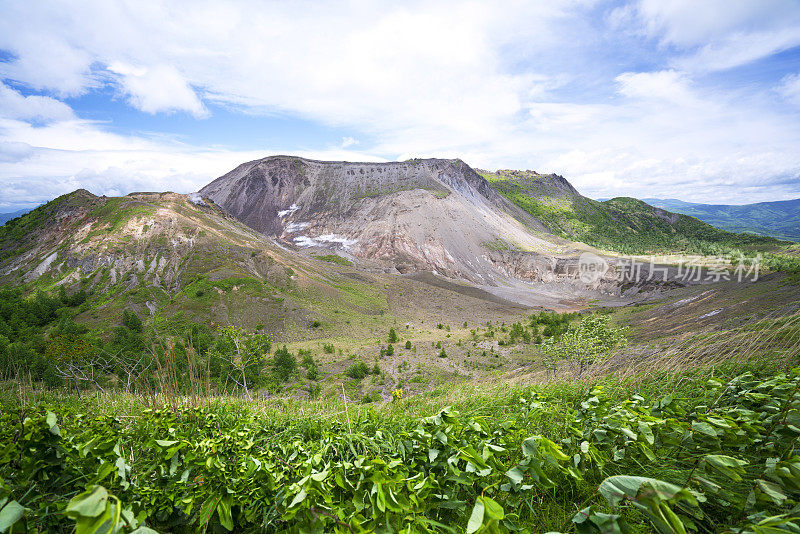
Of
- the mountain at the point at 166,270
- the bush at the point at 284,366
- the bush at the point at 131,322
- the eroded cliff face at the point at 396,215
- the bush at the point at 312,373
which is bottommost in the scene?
the bush at the point at 312,373

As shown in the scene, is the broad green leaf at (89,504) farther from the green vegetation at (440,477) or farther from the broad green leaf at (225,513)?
the broad green leaf at (225,513)

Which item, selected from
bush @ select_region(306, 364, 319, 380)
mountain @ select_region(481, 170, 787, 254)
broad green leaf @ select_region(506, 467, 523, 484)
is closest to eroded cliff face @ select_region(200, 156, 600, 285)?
mountain @ select_region(481, 170, 787, 254)

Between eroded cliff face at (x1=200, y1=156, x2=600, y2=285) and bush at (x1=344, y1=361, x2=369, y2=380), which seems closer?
bush at (x1=344, y1=361, x2=369, y2=380)

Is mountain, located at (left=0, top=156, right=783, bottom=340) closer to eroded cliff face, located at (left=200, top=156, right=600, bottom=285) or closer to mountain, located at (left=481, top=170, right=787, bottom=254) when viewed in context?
eroded cliff face, located at (left=200, top=156, right=600, bottom=285)

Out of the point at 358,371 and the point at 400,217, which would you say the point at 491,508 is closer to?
the point at 358,371

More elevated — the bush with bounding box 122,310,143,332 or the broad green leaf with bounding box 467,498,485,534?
the broad green leaf with bounding box 467,498,485,534

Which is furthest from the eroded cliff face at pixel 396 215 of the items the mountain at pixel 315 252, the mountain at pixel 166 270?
the mountain at pixel 166 270

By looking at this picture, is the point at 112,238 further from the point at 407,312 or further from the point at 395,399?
the point at 395,399

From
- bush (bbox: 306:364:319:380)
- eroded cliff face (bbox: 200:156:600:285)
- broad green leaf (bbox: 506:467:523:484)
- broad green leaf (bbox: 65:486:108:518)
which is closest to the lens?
broad green leaf (bbox: 65:486:108:518)

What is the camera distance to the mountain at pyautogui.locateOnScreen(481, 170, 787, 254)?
99.1 meters

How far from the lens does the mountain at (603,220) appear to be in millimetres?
99062

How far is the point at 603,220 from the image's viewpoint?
116 m

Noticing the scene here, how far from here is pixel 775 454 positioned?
185 cm

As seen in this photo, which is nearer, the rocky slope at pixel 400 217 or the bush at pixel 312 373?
the bush at pixel 312 373
